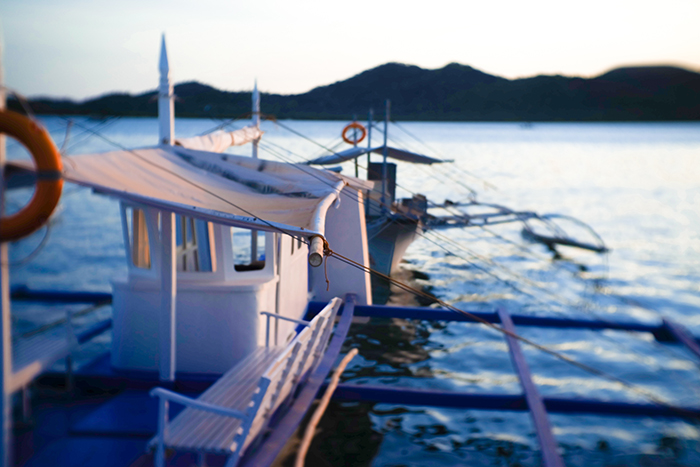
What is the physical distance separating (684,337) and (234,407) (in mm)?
7534

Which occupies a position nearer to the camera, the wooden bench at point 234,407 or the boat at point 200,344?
the wooden bench at point 234,407

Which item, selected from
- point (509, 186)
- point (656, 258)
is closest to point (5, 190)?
point (656, 258)

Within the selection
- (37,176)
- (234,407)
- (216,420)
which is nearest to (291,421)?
(234,407)

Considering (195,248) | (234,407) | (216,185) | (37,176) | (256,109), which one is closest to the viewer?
(37,176)

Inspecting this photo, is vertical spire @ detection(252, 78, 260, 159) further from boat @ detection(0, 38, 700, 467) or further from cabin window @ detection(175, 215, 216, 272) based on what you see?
cabin window @ detection(175, 215, 216, 272)

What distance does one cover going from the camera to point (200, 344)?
21.2 ft

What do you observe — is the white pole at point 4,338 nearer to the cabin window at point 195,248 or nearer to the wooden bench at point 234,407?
the wooden bench at point 234,407

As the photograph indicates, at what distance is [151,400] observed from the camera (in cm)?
576

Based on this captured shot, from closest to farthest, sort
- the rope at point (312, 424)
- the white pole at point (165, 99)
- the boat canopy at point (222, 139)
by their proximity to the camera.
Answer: the rope at point (312, 424) → the white pole at point (165, 99) → the boat canopy at point (222, 139)

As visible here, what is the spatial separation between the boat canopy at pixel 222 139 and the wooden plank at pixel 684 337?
28.1 ft

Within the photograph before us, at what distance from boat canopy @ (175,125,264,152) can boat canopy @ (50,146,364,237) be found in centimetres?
Answer: 173

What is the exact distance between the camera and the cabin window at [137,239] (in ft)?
21.2

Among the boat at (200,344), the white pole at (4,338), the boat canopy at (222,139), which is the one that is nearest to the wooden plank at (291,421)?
the boat at (200,344)

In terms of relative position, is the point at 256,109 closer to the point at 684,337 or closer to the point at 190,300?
the point at 190,300
